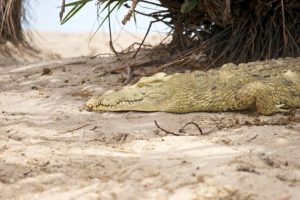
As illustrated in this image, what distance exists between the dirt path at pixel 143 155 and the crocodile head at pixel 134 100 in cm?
8

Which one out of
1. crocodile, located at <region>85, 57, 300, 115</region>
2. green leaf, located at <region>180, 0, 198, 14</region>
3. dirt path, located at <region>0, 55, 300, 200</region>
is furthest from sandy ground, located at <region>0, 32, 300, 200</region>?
green leaf, located at <region>180, 0, 198, 14</region>

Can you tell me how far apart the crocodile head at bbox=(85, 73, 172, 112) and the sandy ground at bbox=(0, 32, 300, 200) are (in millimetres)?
87

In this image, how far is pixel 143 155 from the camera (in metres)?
2.96

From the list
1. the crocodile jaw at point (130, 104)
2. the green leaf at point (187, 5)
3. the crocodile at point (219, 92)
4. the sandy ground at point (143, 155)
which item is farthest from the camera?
the green leaf at point (187, 5)

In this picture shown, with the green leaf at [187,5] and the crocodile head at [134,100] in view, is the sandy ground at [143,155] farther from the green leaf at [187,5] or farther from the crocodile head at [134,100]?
the green leaf at [187,5]

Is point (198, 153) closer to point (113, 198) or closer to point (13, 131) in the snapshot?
point (113, 198)

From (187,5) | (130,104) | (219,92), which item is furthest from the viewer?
(187,5)

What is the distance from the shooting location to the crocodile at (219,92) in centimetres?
406

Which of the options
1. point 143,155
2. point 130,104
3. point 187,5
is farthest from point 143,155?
point 187,5

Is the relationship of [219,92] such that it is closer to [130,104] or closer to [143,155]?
[130,104]

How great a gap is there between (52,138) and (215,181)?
4.68 ft

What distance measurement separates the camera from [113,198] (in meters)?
2.39

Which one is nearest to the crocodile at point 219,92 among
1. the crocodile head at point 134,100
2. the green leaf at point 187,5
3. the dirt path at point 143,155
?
the crocodile head at point 134,100

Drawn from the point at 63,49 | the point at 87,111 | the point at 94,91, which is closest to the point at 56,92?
A: the point at 94,91
